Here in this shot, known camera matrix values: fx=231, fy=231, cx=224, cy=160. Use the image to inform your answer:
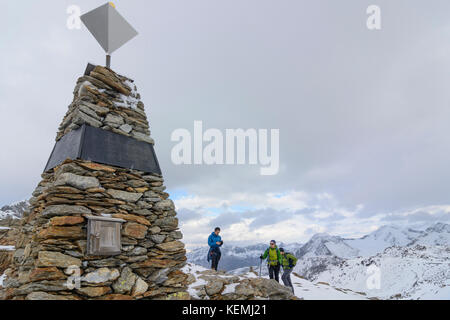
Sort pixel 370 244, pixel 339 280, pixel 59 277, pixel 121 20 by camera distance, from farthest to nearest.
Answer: pixel 370 244 < pixel 339 280 < pixel 121 20 < pixel 59 277

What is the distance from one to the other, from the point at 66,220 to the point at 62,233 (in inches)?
11.5

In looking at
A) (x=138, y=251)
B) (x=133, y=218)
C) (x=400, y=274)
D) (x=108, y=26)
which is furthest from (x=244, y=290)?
(x=400, y=274)

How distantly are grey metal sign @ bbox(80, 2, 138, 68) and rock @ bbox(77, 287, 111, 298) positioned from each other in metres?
7.15

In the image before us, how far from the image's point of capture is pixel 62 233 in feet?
17.3

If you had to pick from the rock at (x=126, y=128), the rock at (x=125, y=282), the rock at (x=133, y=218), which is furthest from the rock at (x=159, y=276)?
the rock at (x=126, y=128)

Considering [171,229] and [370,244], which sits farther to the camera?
[370,244]

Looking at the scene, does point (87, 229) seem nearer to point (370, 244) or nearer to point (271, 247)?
point (271, 247)

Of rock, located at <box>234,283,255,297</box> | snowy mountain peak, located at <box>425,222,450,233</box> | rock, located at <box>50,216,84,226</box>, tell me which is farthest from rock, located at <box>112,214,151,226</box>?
snowy mountain peak, located at <box>425,222,450,233</box>

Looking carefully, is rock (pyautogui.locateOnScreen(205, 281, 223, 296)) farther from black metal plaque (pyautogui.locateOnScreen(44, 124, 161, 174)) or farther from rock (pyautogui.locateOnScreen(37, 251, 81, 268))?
black metal plaque (pyautogui.locateOnScreen(44, 124, 161, 174))

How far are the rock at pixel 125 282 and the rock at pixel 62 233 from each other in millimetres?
1363

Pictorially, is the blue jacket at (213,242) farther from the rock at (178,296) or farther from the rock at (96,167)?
the rock at (96,167)
